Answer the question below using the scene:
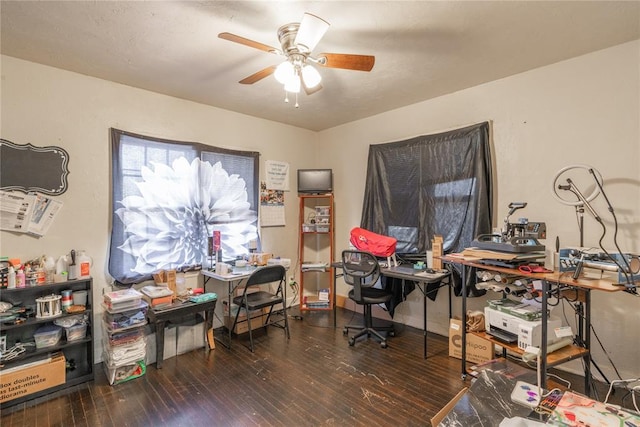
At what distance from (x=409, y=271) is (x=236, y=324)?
194cm

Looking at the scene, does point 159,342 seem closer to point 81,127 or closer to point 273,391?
point 273,391

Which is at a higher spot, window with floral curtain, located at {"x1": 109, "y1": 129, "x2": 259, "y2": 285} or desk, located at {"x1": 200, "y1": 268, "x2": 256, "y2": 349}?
window with floral curtain, located at {"x1": 109, "y1": 129, "x2": 259, "y2": 285}

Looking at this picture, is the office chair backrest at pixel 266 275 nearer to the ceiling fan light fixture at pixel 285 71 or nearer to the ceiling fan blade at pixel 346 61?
the ceiling fan light fixture at pixel 285 71

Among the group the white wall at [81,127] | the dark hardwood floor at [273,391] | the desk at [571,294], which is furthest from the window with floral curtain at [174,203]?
the desk at [571,294]

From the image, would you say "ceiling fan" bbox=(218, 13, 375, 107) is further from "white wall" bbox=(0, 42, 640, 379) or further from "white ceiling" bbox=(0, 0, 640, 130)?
"white wall" bbox=(0, 42, 640, 379)

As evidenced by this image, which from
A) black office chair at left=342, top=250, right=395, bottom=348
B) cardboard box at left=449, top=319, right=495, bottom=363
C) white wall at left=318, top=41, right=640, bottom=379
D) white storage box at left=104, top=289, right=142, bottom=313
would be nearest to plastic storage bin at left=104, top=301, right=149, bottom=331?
white storage box at left=104, top=289, right=142, bottom=313

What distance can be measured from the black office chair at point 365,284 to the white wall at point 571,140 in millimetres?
718

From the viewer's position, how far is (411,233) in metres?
3.47

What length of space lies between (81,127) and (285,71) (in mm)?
1996

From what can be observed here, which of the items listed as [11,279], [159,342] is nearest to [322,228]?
[159,342]

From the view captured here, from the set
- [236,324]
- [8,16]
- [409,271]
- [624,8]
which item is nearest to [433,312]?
[409,271]

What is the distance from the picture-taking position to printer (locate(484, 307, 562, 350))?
1.98 metres

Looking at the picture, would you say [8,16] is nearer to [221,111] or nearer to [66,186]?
[66,186]

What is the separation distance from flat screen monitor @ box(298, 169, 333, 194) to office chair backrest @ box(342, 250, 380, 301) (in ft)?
4.18
